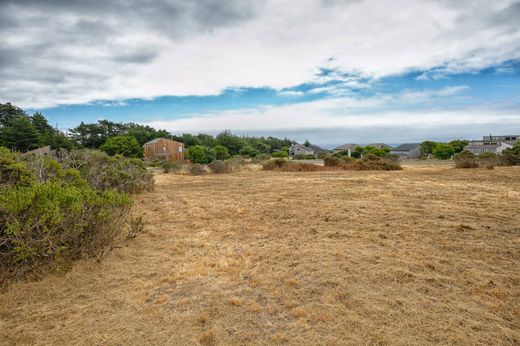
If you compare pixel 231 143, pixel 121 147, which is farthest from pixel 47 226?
pixel 231 143

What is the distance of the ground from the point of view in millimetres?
2172

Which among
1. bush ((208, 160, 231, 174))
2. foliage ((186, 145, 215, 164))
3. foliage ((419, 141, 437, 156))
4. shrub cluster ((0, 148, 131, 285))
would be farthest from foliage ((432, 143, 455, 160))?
shrub cluster ((0, 148, 131, 285))

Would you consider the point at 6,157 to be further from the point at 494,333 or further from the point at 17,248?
the point at 494,333

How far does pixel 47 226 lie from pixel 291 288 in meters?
2.37

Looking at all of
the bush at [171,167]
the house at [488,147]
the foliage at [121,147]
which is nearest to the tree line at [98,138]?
the foliage at [121,147]

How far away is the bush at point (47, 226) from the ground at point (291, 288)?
0.21 m

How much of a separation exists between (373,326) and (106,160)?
9.40 metres

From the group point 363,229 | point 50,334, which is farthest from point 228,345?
point 363,229

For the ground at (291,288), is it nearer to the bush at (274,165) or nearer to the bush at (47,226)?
the bush at (47,226)

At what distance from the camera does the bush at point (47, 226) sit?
8.93ft

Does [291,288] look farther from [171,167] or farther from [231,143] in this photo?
[231,143]

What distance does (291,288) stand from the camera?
2834 millimetres

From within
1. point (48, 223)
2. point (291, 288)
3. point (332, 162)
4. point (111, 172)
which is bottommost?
point (291, 288)

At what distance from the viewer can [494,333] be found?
6.97 ft
